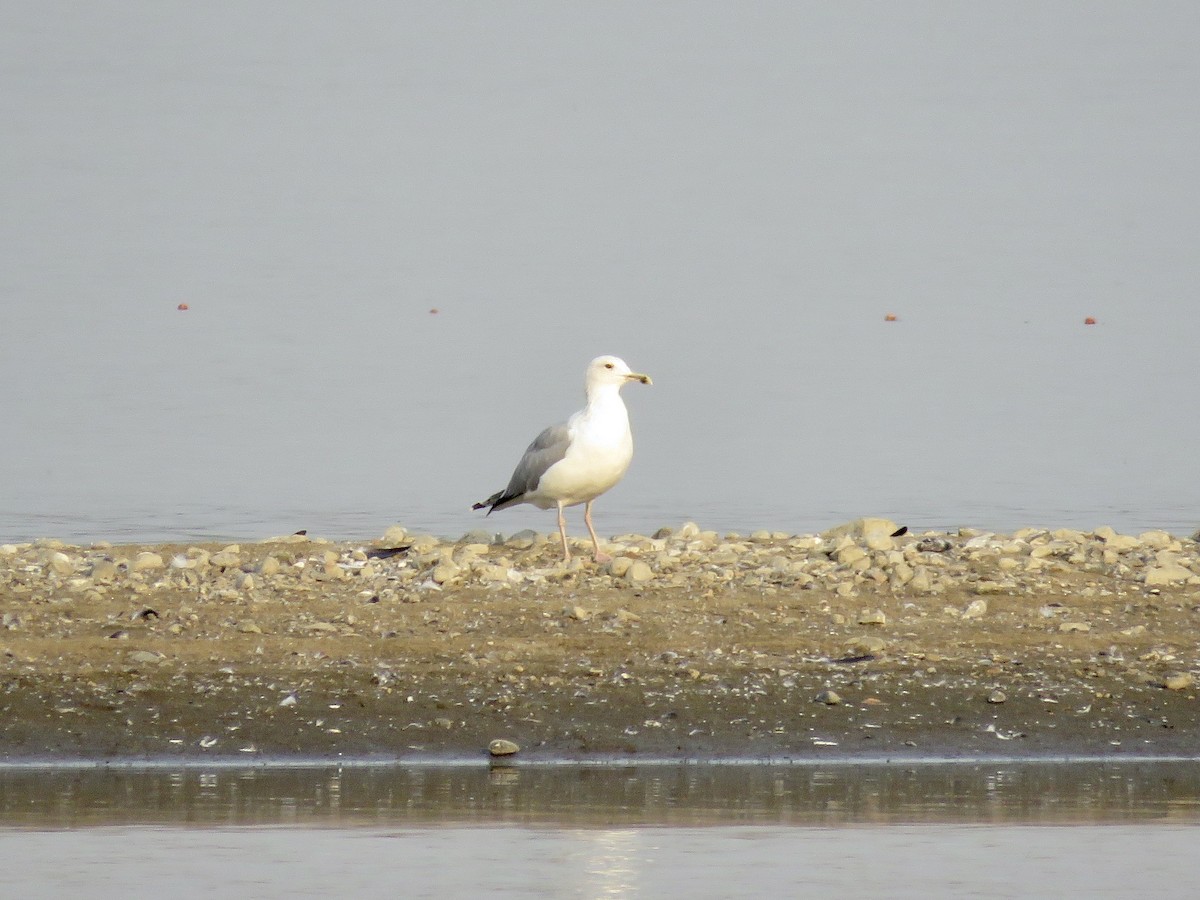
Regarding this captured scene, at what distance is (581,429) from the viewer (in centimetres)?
1352

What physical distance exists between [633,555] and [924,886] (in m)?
5.35

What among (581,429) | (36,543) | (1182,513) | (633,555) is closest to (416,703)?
(633,555)

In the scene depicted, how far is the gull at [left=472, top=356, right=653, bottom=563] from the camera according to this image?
44.1ft

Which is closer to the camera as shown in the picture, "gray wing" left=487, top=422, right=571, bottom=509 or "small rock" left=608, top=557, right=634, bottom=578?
"small rock" left=608, top=557, right=634, bottom=578

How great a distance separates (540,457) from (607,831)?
17.7 ft

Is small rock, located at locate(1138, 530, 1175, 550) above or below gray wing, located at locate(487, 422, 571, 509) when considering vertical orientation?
below

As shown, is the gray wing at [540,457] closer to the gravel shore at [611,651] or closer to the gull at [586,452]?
the gull at [586,452]

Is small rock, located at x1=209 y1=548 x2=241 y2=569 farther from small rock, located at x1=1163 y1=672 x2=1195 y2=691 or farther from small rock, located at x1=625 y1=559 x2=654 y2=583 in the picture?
small rock, located at x1=1163 y1=672 x2=1195 y2=691

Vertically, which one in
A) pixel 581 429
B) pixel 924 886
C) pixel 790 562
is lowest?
pixel 924 886

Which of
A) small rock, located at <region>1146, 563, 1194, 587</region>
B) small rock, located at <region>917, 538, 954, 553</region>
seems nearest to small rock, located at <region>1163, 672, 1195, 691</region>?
small rock, located at <region>1146, 563, 1194, 587</region>

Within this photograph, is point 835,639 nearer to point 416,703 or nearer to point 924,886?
point 416,703

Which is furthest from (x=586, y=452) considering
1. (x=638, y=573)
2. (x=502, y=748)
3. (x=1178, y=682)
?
(x=1178, y=682)

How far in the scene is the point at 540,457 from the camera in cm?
1360

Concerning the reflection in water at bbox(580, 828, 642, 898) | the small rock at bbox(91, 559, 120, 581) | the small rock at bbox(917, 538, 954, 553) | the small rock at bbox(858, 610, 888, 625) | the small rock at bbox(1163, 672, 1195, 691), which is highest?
the small rock at bbox(917, 538, 954, 553)
